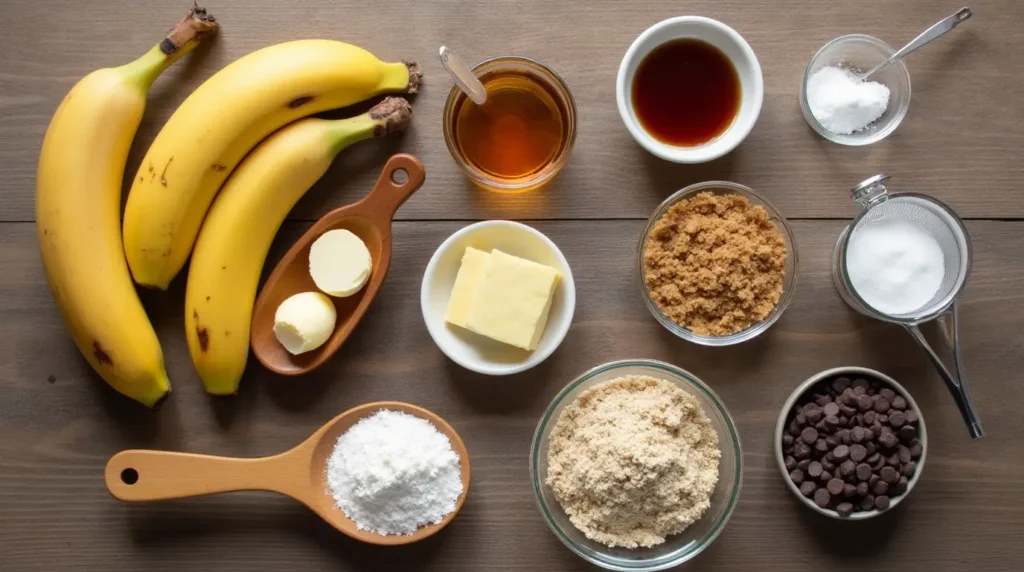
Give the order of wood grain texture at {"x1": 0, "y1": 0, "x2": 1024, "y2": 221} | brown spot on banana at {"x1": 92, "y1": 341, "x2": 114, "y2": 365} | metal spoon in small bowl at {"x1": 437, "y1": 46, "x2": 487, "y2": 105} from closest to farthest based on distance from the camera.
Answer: metal spoon in small bowl at {"x1": 437, "y1": 46, "x2": 487, "y2": 105} → brown spot on banana at {"x1": 92, "y1": 341, "x2": 114, "y2": 365} → wood grain texture at {"x1": 0, "y1": 0, "x2": 1024, "y2": 221}

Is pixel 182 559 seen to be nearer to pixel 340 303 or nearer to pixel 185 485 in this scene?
pixel 185 485

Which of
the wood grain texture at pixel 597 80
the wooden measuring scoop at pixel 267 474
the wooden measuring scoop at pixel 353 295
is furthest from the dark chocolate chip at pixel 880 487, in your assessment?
the wooden measuring scoop at pixel 353 295

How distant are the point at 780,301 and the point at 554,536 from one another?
55 cm

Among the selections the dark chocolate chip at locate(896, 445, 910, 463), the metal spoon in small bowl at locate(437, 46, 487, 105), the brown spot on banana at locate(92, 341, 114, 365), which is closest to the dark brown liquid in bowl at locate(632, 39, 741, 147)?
the metal spoon in small bowl at locate(437, 46, 487, 105)

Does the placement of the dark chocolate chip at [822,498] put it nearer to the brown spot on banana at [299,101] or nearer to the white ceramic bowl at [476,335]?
the white ceramic bowl at [476,335]

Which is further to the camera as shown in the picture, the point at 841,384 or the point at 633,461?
the point at 841,384

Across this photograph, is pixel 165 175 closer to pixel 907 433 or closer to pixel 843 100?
pixel 843 100

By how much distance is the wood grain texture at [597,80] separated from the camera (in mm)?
1254

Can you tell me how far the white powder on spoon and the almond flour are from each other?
53 centimetres

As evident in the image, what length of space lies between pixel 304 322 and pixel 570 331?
1.46ft

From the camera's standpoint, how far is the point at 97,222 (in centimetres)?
115

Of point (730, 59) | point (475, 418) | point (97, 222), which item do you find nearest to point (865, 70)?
point (730, 59)

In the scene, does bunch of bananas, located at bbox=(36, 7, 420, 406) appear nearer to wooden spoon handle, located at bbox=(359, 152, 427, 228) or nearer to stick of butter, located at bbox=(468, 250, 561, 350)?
wooden spoon handle, located at bbox=(359, 152, 427, 228)

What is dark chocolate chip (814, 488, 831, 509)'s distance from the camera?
3.79 ft
